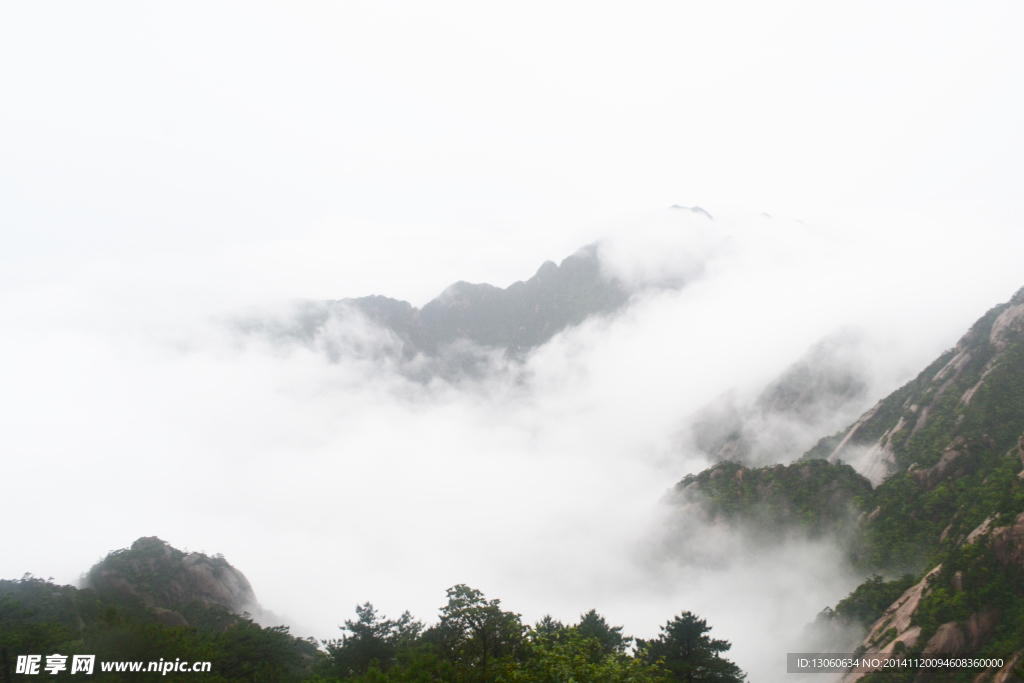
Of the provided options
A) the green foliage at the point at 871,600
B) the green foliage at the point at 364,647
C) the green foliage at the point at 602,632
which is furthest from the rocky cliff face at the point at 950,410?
the green foliage at the point at 364,647

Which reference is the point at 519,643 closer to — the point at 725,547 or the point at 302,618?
the point at 725,547

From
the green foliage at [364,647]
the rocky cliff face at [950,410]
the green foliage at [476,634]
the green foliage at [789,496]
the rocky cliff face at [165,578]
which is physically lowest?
the green foliage at [364,647]

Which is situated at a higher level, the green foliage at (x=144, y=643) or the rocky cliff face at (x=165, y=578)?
the rocky cliff face at (x=165, y=578)

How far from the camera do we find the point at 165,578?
82.9 m

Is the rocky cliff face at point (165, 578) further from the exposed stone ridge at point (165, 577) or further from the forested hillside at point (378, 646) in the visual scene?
the forested hillside at point (378, 646)

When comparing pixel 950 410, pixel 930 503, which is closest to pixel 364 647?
pixel 930 503

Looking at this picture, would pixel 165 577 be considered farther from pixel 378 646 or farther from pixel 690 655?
pixel 690 655

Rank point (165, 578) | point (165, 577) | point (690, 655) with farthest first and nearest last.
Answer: point (165, 577) → point (165, 578) → point (690, 655)

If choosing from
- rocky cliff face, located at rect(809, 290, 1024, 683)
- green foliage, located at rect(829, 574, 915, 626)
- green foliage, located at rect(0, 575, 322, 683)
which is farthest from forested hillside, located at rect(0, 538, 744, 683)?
green foliage, located at rect(829, 574, 915, 626)

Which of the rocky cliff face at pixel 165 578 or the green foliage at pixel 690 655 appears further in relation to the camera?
the rocky cliff face at pixel 165 578

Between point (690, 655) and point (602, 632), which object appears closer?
point (690, 655)

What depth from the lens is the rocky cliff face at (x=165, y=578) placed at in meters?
78.2

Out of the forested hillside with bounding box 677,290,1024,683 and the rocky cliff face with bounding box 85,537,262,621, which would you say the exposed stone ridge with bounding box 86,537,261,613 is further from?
the forested hillside with bounding box 677,290,1024,683

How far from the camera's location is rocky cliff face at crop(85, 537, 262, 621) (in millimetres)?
78250
